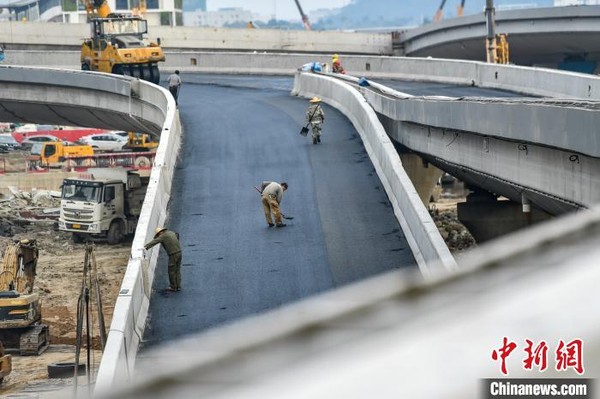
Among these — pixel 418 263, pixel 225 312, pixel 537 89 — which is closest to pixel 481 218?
pixel 537 89

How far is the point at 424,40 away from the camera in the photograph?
9306 cm

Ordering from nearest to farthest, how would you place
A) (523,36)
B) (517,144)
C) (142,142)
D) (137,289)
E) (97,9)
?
(137,289) < (517,144) < (97,9) < (142,142) < (523,36)

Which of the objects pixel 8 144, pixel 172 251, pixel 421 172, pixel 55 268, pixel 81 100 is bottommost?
pixel 55 268

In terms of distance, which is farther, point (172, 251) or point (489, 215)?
point (489, 215)

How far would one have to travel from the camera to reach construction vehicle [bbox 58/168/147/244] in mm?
45750

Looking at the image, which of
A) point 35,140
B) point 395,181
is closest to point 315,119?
point 395,181

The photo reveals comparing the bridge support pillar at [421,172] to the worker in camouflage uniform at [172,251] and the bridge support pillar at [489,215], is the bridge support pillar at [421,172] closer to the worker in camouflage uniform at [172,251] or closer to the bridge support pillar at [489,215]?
the bridge support pillar at [489,215]

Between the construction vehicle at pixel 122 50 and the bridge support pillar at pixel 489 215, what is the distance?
740 inches

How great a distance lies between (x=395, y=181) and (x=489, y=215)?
14236 millimetres

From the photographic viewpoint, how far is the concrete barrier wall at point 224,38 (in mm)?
81750

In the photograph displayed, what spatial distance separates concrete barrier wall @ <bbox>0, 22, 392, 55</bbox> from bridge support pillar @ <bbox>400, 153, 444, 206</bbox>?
4541 centimetres

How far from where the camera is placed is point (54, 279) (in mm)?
42156

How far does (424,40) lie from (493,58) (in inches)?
1295

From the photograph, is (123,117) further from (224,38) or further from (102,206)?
(224,38)
